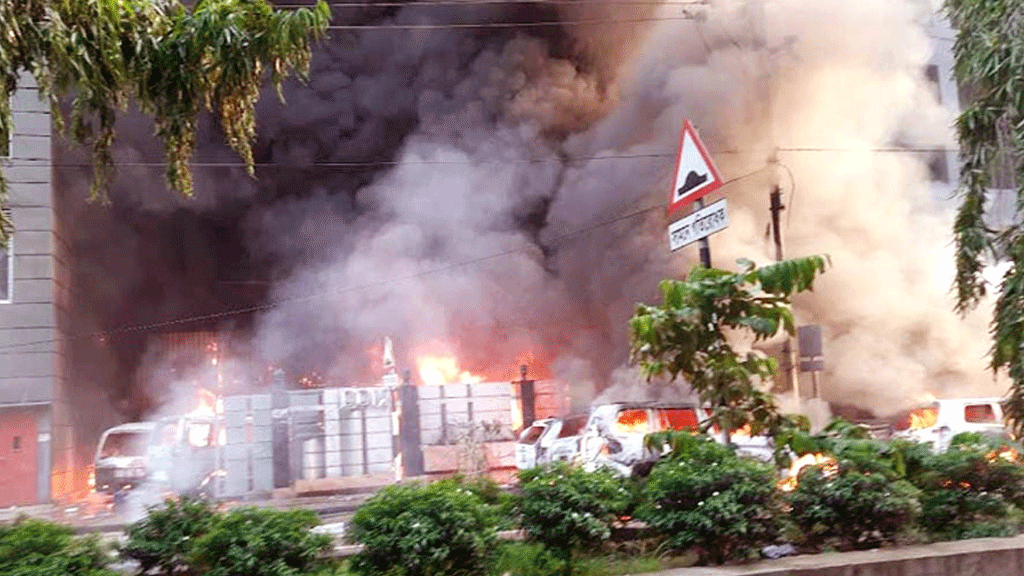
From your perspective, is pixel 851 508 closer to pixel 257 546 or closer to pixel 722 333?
pixel 722 333

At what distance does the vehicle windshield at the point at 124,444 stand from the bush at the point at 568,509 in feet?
40.8

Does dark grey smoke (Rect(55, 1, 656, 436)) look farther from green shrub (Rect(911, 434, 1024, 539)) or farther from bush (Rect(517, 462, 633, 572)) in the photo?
bush (Rect(517, 462, 633, 572))

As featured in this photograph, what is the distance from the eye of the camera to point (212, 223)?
800 inches

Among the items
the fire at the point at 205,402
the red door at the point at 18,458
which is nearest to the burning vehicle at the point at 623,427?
the fire at the point at 205,402

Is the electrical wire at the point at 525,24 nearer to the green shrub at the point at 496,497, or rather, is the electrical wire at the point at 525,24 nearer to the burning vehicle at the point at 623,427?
the burning vehicle at the point at 623,427

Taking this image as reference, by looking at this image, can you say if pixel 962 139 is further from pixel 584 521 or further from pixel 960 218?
pixel 584 521

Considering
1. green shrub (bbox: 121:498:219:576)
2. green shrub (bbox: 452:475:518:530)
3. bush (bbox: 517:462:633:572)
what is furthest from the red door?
bush (bbox: 517:462:633:572)

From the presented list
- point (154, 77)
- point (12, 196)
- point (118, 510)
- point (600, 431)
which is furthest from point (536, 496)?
point (12, 196)

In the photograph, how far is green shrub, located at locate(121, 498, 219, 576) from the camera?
4332 mm

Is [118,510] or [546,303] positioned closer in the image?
[118,510]

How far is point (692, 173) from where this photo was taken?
5398 mm

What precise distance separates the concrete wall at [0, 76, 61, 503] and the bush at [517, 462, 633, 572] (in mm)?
12746

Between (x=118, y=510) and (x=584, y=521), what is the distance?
11.6m

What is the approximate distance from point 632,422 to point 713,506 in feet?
26.0
